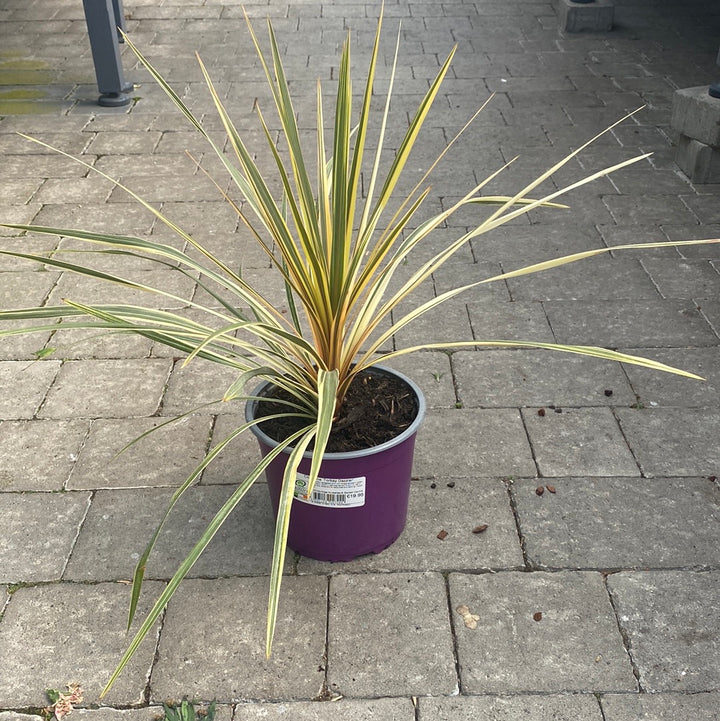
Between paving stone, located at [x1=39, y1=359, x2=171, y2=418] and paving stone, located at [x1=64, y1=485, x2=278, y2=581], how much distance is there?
1.34 feet

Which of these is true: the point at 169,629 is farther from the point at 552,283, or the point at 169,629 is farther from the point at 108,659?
the point at 552,283

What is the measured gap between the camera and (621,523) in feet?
7.57

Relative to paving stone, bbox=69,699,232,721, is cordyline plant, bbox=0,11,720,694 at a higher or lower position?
higher

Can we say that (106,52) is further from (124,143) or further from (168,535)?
(168,535)

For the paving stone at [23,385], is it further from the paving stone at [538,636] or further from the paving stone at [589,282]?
the paving stone at [589,282]

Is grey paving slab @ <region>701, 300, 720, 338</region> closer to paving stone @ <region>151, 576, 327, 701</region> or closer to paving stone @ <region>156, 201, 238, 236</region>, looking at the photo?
paving stone @ <region>151, 576, 327, 701</region>

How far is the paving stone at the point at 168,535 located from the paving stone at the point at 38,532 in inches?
1.4

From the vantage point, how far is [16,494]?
2.43 m

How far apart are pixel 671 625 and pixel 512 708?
450mm

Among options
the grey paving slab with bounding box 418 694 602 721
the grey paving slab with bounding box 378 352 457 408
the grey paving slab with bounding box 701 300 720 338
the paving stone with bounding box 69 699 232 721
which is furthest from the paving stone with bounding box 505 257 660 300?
the paving stone with bounding box 69 699 232 721

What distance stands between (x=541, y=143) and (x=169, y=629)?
11.3 feet

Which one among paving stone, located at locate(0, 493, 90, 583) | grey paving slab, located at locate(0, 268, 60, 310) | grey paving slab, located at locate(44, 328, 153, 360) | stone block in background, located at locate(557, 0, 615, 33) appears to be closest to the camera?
paving stone, located at locate(0, 493, 90, 583)

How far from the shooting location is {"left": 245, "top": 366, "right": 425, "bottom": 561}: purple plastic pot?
197cm

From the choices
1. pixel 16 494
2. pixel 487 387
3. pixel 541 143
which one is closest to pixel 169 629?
pixel 16 494
